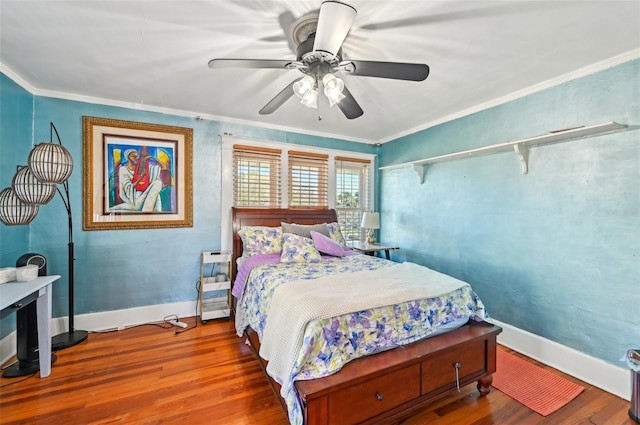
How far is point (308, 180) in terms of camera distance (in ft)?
13.4

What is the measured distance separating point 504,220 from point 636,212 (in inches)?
36.3

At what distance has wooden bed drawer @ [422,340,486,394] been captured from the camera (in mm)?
1760

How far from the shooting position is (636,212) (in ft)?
6.58

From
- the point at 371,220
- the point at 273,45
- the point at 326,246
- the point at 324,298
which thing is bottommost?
the point at 324,298

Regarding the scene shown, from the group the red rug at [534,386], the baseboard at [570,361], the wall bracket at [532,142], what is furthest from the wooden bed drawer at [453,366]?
the wall bracket at [532,142]

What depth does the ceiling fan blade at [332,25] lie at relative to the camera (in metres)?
1.23

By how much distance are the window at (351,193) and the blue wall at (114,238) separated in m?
1.39

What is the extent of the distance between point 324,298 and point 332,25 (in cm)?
152

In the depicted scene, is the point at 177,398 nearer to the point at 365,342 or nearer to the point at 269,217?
the point at 365,342

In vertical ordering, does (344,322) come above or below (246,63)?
below

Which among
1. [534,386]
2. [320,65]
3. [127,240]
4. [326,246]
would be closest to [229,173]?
[127,240]

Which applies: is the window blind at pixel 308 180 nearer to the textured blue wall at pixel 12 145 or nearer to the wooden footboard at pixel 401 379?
the wooden footboard at pixel 401 379

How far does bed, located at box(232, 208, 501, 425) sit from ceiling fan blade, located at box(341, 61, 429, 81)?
4.58 feet

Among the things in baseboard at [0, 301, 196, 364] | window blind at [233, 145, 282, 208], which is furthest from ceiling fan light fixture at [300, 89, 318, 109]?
baseboard at [0, 301, 196, 364]
